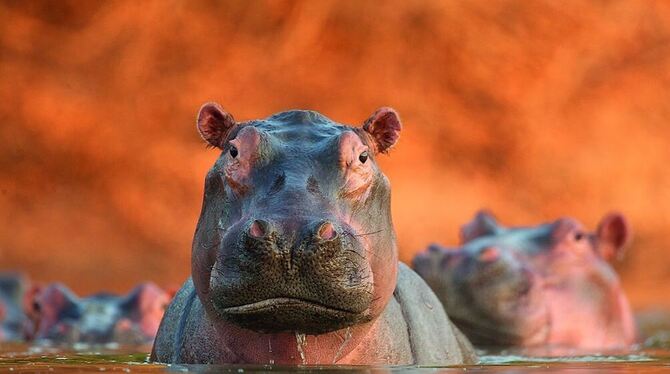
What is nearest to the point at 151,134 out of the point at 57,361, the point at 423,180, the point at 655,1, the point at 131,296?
the point at 423,180

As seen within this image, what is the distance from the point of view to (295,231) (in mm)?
4953

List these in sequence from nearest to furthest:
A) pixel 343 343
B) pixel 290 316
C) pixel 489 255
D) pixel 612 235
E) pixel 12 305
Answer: pixel 290 316
pixel 343 343
pixel 489 255
pixel 612 235
pixel 12 305

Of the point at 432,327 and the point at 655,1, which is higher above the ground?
the point at 655,1

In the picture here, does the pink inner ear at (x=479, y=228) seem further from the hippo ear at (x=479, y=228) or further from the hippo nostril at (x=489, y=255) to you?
the hippo nostril at (x=489, y=255)

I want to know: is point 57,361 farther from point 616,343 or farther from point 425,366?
point 616,343

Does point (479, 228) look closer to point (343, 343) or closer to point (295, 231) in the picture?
point (343, 343)

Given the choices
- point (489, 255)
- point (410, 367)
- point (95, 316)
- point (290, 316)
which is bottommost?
point (410, 367)

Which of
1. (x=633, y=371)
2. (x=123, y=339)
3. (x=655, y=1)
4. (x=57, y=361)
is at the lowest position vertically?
(x=633, y=371)

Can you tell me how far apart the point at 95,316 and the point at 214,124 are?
519cm

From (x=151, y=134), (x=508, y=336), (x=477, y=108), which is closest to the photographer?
(x=508, y=336)

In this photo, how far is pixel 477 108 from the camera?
80.6ft

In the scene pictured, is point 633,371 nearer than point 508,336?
Yes

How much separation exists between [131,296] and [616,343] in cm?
369

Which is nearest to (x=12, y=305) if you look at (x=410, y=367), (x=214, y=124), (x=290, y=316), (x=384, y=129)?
(x=214, y=124)
